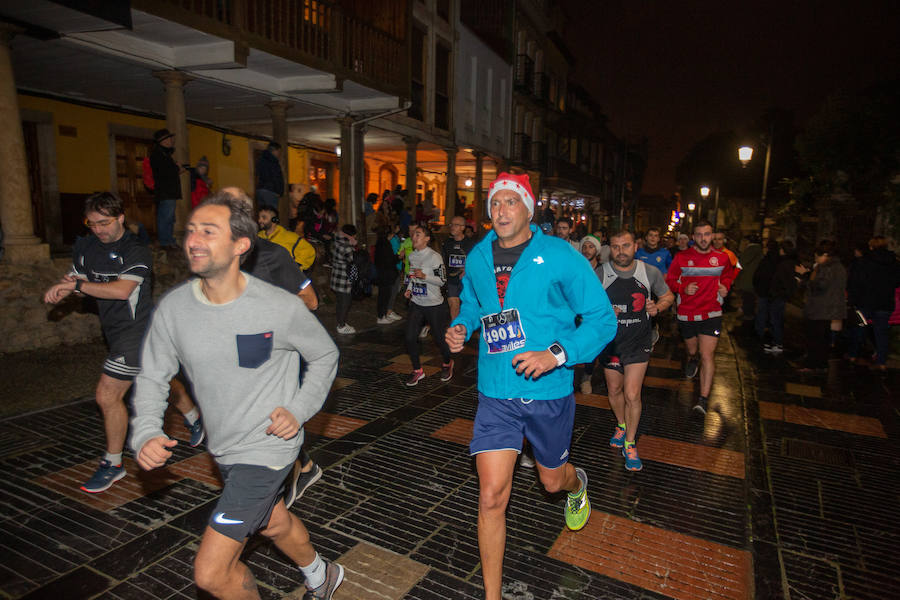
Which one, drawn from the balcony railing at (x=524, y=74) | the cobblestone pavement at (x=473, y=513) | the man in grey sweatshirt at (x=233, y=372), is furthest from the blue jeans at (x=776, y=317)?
the balcony railing at (x=524, y=74)

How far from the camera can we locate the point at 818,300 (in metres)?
8.84

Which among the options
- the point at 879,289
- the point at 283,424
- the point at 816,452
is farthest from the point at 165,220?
the point at 879,289

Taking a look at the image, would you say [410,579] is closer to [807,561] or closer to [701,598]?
[701,598]

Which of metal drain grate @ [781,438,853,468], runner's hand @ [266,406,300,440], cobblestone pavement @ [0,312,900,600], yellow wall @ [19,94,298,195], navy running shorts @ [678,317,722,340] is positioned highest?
yellow wall @ [19,94,298,195]

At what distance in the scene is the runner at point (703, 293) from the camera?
6160 mm

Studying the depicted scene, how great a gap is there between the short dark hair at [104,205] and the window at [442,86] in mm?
16944

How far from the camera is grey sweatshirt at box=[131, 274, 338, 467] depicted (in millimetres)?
2172

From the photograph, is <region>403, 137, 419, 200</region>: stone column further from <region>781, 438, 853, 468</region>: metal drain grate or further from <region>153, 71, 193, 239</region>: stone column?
<region>781, 438, 853, 468</region>: metal drain grate

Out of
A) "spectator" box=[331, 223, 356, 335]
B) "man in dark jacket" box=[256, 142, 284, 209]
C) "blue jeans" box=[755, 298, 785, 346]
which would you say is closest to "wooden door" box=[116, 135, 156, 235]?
"man in dark jacket" box=[256, 142, 284, 209]

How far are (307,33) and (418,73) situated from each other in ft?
28.6

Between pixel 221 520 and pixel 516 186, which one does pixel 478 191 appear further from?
pixel 221 520

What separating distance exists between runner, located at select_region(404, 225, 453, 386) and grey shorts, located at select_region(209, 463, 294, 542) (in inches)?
186

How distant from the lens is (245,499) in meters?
2.14

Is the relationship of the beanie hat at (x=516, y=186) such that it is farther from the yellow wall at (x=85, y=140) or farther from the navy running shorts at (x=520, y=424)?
the yellow wall at (x=85, y=140)
